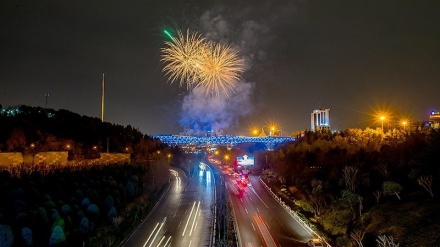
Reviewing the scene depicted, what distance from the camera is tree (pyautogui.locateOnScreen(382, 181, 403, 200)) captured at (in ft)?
87.8

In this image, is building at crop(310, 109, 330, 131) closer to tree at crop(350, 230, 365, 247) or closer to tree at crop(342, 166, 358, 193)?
tree at crop(342, 166, 358, 193)

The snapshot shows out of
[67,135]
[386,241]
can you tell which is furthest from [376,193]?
[67,135]

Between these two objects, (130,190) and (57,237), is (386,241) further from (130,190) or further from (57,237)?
(130,190)

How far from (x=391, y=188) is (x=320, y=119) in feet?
229

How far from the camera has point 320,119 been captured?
95.8m

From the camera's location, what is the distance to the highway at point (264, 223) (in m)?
23.5

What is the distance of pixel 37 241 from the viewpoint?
69.0 feet

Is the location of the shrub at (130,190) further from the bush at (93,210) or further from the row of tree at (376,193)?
the row of tree at (376,193)

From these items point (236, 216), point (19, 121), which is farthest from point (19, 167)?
point (236, 216)

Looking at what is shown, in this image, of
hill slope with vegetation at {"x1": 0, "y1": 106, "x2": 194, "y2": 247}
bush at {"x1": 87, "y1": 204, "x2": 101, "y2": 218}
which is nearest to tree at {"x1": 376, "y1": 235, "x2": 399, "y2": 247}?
hill slope with vegetation at {"x1": 0, "y1": 106, "x2": 194, "y2": 247}

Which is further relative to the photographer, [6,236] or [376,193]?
[376,193]

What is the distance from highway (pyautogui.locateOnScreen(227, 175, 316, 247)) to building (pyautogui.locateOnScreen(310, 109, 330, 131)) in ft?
182

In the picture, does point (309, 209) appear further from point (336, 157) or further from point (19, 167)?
point (19, 167)

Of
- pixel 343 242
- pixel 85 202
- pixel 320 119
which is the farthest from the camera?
pixel 320 119
